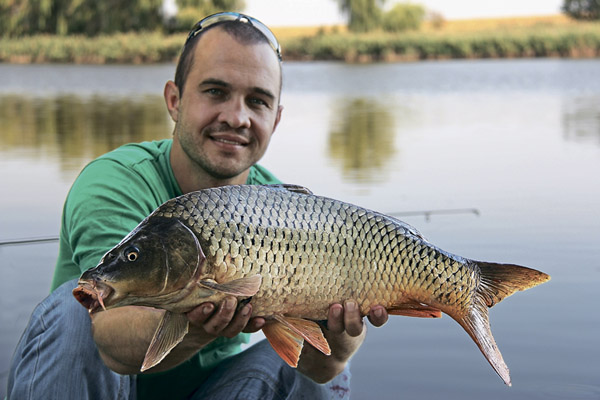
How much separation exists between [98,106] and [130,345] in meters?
13.2

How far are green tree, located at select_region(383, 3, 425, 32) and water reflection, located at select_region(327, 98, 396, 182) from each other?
2612cm

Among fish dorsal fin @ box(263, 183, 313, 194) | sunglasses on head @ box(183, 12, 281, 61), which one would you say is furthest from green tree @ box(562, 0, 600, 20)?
fish dorsal fin @ box(263, 183, 313, 194)

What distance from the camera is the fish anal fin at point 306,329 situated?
1507 mm

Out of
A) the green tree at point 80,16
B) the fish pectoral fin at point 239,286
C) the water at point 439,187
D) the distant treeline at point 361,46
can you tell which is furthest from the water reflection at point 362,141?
the green tree at point 80,16

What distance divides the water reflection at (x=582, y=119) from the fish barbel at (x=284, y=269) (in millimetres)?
7356

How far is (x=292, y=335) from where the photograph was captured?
4.99 feet

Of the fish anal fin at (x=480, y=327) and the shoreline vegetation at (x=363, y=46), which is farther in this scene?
the shoreline vegetation at (x=363, y=46)

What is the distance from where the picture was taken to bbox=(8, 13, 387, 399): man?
1618 mm

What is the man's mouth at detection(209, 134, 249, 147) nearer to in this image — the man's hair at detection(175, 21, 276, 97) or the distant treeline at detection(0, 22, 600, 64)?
the man's hair at detection(175, 21, 276, 97)

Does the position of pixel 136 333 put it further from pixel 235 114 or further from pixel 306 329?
pixel 235 114

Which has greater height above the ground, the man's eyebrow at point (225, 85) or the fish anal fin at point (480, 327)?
the man's eyebrow at point (225, 85)

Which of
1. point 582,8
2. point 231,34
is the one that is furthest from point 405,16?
point 231,34

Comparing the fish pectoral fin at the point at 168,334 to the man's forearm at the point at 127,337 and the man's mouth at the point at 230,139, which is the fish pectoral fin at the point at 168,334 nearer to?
the man's forearm at the point at 127,337

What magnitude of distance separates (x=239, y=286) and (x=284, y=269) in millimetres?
97
